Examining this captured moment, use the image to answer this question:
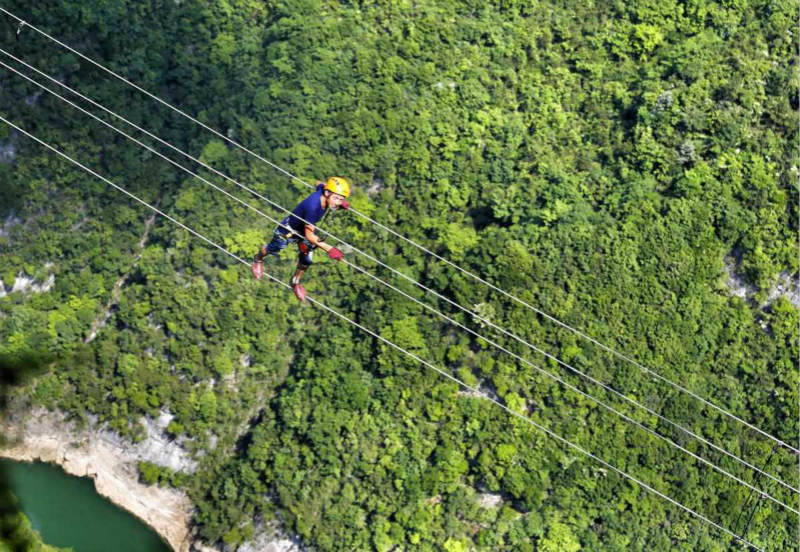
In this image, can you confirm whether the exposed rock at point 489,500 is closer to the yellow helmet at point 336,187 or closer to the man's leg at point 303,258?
the man's leg at point 303,258

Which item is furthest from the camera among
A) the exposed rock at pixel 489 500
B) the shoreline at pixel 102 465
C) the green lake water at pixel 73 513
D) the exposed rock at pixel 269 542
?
the green lake water at pixel 73 513

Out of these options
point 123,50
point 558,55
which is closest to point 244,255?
point 123,50

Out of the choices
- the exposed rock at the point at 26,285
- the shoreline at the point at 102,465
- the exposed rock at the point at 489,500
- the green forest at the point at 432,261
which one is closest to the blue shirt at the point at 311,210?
the green forest at the point at 432,261

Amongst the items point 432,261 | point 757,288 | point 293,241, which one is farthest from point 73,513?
point 757,288

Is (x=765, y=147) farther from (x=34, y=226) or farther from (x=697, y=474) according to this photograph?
(x=34, y=226)

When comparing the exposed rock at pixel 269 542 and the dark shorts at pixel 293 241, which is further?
the exposed rock at pixel 269 542

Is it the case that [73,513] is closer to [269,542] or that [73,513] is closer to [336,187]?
[269,542]

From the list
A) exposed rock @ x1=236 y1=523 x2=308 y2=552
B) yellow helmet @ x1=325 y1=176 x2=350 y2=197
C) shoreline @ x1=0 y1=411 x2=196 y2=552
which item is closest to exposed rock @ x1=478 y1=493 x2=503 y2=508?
exposed rock @ x1=236 y1=523 x2=308 y2=552
